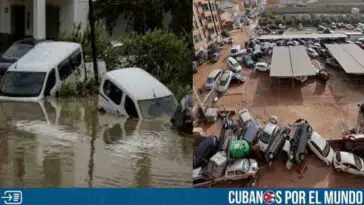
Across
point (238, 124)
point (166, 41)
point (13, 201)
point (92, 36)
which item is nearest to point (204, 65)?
point (238, 124)

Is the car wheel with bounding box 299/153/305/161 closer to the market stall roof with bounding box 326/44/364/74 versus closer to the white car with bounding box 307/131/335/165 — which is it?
the white car with bounding box 307/131/335/165

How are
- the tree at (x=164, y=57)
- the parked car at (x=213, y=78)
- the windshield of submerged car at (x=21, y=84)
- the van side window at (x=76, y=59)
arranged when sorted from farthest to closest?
the windshield of submerged car at (x=21, y=84) < the van side window at (x=76, y=59) < the tree at (x=164, y=57) < the parked car at (x=213, y=78)

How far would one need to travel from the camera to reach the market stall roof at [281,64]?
6.74 ft

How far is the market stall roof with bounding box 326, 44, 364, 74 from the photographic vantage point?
205 centimetres

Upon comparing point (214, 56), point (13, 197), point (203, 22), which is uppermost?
point (203, 22)

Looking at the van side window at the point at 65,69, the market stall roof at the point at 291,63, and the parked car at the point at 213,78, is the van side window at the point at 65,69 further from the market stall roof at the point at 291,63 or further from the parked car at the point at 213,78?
the market stall roof at the point at 291,63

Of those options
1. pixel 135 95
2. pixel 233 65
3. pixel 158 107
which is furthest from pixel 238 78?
pixel 135 95

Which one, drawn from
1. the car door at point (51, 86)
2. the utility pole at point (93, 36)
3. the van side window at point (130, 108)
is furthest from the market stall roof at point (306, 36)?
the car door at point (51, 86)

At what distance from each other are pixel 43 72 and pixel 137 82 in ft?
1.98

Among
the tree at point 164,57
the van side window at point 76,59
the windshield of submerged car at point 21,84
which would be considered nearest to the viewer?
the tree at point 164,57

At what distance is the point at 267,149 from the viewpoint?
1.96m

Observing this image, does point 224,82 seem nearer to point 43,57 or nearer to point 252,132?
point 252,132

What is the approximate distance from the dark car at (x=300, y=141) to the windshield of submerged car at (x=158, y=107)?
0.55 m

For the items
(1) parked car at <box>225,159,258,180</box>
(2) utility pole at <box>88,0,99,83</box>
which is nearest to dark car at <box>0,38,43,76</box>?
(2) utility pole at <box>88,0,99,83</box>
